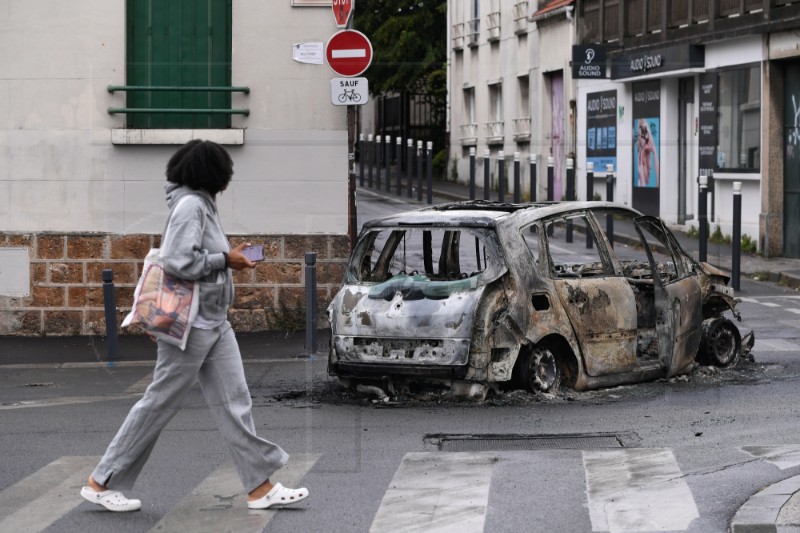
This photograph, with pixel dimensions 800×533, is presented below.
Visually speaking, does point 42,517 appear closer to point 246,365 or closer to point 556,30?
point 246,365

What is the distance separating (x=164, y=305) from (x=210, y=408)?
1.83ft

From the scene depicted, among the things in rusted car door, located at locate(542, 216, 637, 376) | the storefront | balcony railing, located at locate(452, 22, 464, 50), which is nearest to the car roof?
rusted car door, located at locate(542, 216, 637, 376)

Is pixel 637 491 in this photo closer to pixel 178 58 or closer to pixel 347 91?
pixel 347 91

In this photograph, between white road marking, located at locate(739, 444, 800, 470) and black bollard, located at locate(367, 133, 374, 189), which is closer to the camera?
white road marking, located at locate(739, 444, 800, 470)

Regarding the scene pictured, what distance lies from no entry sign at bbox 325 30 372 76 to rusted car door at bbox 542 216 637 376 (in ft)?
→ 13.8

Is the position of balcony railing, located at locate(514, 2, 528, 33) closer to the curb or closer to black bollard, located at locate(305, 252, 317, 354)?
black bollard, located at locate(305, 252, 317, 354)

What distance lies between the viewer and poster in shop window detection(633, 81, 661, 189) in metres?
29.0

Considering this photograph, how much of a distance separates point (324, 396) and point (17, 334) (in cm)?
556

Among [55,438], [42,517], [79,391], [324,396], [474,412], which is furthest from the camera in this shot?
[79,391]

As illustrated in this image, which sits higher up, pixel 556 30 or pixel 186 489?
pixel 556 30

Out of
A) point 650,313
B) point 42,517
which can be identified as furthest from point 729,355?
point 42,517

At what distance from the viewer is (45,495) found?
7582 millimetres

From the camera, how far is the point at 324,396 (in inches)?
438

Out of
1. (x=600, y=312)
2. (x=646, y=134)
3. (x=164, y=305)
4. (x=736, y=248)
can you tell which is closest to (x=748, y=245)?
(x=736, y=248)
